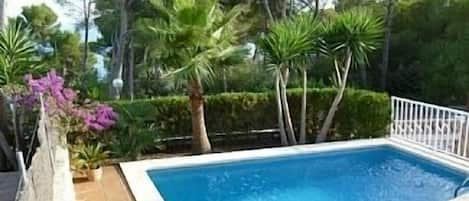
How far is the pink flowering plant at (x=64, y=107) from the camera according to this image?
6.55 m

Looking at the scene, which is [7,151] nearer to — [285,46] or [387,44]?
Result: [285,46]

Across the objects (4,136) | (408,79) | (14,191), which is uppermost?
(408,79)

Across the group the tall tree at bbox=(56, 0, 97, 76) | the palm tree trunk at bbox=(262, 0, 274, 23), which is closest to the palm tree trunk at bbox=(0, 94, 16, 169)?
the palm tree trunk at bbox=(262, 0, 274, 23)

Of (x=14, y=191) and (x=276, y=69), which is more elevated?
(x=276, y=69)

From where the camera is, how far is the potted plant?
22.3 ft

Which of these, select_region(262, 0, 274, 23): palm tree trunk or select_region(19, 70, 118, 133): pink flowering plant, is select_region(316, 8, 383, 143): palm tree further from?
select_region(262, 0, 274, 23): palm tree trunk

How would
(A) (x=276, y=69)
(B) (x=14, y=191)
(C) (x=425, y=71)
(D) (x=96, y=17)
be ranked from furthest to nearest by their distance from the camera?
(D) (x=96, y=17) < (C) (x=425, y=71) < (A) (x=276, y=69) < (B) (x=14, y=191)

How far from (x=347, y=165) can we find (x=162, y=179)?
3.30 meters

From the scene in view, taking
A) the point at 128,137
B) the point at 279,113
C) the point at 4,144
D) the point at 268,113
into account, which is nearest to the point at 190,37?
the point at 128,137

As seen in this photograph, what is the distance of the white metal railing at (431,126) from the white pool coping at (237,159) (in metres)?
0.25

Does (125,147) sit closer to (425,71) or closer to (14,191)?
(14,191)

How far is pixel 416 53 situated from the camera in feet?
50.4

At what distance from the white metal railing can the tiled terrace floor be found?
5462 millimetres

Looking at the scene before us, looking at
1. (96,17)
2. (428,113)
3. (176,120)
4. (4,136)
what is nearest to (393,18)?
(428,113)
